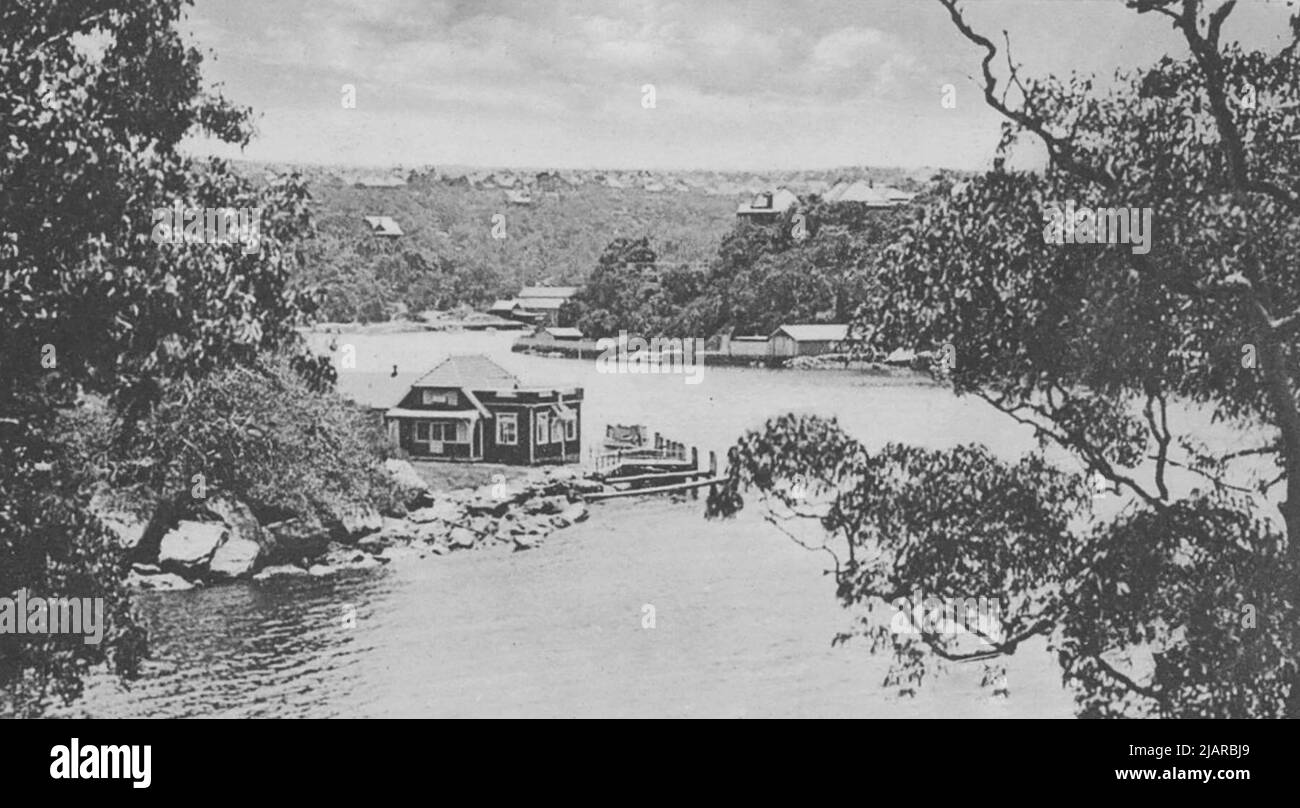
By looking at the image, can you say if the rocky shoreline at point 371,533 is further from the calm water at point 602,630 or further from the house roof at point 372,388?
the house roof at point 372,388

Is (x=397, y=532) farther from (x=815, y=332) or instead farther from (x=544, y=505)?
(x=815, y=332)

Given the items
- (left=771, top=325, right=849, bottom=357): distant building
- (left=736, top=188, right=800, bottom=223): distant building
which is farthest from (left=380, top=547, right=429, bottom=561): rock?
(left=736, top=188, right=800, bottom=223): distant building

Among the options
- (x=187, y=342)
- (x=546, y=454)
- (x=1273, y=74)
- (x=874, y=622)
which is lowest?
(x=874, y=622)

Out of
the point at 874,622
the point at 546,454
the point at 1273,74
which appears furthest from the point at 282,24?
the point at 1273,74

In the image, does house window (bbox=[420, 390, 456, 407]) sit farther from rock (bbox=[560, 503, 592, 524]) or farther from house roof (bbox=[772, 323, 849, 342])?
house roof (bbox=[772, 323, 849, 342])
